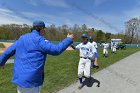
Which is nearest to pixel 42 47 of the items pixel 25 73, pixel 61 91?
pixel 25 73

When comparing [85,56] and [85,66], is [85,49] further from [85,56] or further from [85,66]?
[85,66]

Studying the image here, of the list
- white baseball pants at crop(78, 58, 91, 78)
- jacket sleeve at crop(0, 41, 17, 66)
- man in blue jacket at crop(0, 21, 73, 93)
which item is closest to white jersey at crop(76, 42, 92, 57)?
white baseball pants at crop(78, 58, 91, 78)

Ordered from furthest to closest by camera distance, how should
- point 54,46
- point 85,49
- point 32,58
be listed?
point 85,49 < point 32,58 < point 54,46

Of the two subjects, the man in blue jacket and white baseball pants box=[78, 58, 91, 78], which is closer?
the man in blue jacket

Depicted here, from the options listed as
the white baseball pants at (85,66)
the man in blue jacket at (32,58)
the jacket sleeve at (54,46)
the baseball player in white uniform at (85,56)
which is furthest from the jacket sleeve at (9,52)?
the white baseball pants at (85,66)

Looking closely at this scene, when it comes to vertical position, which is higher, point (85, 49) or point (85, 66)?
point (85, 49)

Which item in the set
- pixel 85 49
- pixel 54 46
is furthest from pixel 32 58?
pixel 85 49

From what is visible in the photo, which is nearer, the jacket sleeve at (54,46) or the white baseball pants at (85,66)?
the jacket sleeve at (54,46)

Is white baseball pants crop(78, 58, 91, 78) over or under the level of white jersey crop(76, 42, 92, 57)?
under

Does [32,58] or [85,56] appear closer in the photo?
[32,58]

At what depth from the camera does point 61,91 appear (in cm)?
938

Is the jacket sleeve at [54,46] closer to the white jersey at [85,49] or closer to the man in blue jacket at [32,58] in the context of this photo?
the man in blue jacket at [32,58]

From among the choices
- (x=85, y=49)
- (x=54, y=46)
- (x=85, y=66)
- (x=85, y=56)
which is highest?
(x=54, y=46)

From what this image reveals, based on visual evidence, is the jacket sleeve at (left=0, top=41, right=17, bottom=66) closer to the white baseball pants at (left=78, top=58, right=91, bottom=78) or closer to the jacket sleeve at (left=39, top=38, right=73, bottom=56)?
the jacket sleeve at (left=39, top=38, right=73, bottom=56)
